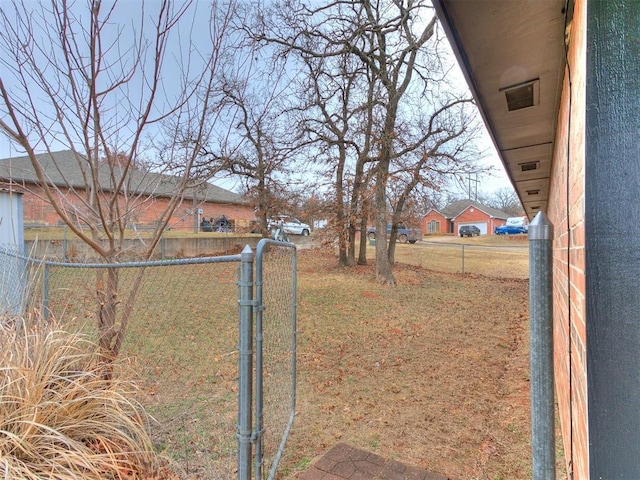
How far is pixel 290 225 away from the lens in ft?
88.1

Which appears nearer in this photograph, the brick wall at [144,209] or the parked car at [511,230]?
the brick wall at [144,209]

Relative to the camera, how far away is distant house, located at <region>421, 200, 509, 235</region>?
1807 inches

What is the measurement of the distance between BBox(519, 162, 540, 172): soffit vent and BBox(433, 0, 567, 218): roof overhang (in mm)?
864

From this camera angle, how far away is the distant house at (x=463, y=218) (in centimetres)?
4591

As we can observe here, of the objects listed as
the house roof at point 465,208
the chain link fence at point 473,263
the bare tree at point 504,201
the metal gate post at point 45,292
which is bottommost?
the chain link fence at point 473,263

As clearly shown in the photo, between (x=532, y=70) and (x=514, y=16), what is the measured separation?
1.84 ft

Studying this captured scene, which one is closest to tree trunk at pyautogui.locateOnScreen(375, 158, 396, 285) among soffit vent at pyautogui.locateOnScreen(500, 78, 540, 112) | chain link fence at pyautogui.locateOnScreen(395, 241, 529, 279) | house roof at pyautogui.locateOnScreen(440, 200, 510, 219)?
chain link fence at pyautogui.locateOnScreen(395, 241, 529, 279)

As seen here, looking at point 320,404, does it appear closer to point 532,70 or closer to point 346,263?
point 532,70

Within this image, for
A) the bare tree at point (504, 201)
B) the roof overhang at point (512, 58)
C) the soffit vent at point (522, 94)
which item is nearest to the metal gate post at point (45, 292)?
the roof overhang at point (512, 58)

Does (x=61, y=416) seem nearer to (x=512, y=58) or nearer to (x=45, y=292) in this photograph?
(x=45, y=292)

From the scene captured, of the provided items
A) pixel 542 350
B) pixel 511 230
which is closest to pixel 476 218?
pixel 511 230

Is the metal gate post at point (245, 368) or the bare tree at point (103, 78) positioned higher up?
the bare tree at point (103, 78)

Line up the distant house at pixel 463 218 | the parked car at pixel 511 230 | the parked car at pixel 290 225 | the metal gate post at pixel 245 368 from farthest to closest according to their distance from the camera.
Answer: the distant house at pixel 463 218 < the parked car at pixel 511 230 < the parked car at pixel 290 225 < the metal gate post at pixel 245 368

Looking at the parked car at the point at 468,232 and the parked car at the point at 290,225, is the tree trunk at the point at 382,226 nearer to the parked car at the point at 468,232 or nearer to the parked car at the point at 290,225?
the parked car at the point at 290,225
